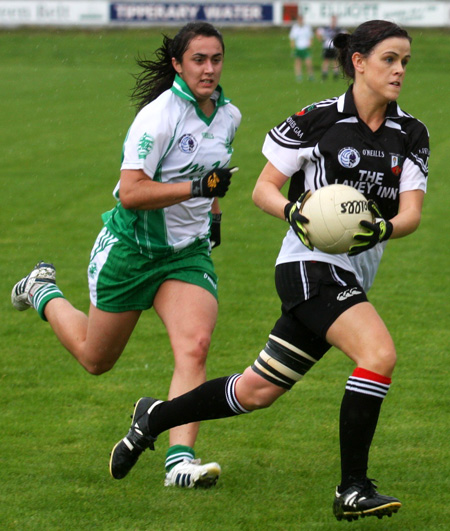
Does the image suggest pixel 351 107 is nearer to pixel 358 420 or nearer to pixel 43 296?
pixel 358 420

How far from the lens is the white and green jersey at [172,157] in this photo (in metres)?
4.97

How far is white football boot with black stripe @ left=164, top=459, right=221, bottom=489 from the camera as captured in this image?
472cm

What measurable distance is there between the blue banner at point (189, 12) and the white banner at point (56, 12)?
62 centimetres

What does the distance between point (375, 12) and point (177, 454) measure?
4065 cm

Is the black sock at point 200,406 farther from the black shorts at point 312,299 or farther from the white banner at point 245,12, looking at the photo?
the white banner at point 245,12

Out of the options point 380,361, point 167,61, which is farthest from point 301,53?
point 380,361

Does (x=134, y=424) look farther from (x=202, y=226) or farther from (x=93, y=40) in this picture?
(x=93, y=40)

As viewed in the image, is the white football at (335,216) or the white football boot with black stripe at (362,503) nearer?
the white football boot with black stripe at (362,503)

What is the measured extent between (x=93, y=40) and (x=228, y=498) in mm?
39602

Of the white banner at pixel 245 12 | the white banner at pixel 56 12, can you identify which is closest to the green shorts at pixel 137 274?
the white banner at pixel 245 12

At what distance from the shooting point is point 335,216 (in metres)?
4.18

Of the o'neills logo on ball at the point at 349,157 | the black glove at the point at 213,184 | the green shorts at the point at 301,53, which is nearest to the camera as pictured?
the o'neills logo on ball at the point at 349,157

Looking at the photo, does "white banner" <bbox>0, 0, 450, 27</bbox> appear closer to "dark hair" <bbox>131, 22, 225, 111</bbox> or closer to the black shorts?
"dark hair" <bbox>131, 22, 225, 111</bbox>

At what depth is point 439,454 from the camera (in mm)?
5215
